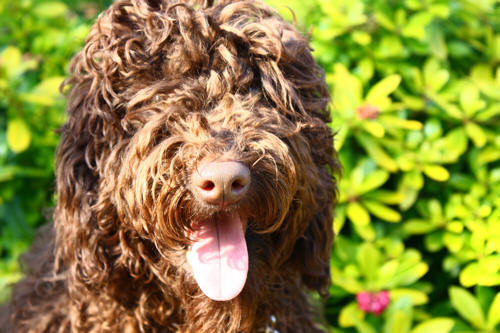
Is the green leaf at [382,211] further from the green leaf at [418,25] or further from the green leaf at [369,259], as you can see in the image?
the green leaf at [418,25]

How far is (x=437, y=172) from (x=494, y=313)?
0.80 metres

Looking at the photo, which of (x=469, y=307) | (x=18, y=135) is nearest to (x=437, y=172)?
(x=469, y=307)

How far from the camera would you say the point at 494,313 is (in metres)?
3.14

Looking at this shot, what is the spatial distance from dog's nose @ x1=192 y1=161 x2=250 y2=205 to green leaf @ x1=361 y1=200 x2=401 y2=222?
1.70 metres

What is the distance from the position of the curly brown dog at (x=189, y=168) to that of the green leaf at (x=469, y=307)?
99cm

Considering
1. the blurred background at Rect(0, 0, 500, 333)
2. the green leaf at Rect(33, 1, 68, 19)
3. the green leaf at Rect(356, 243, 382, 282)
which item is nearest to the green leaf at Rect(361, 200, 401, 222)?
the blurred background at Rect(0, 0, 500, 333)

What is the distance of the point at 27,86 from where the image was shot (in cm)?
442

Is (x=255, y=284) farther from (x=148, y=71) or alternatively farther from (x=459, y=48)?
(x=459, y=48)

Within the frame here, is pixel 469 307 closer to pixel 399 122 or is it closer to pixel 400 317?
pixel 400 317

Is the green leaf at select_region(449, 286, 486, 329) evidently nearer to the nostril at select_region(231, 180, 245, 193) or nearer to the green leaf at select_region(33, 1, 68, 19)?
the nostril at select_region(231, 180, 245, 193)

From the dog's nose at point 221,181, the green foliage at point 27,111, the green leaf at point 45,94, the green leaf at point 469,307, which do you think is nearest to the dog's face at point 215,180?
the dog's nose at point 221,181

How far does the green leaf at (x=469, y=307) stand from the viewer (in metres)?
3.27

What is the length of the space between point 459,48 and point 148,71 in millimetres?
2193

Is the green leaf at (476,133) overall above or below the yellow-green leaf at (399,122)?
below
